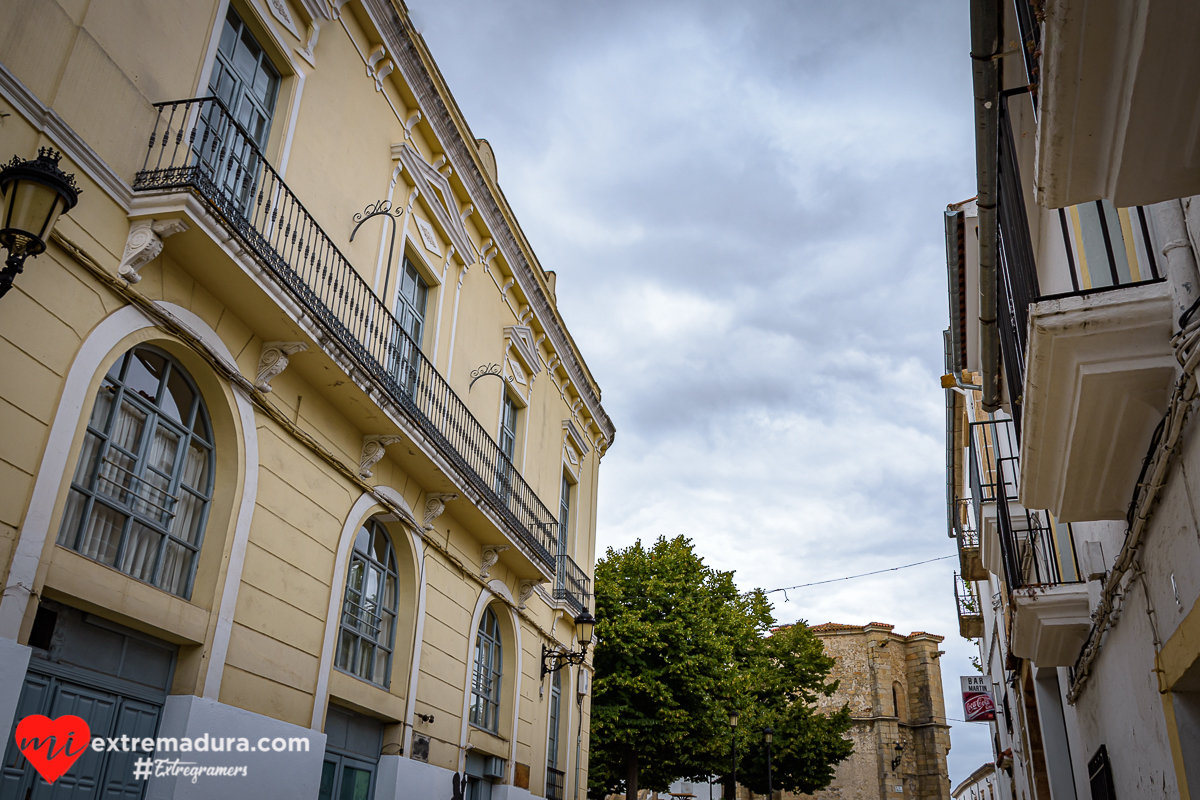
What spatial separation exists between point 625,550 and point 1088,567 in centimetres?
2062

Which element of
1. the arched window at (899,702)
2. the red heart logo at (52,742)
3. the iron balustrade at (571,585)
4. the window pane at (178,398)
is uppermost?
the arched window at (899,702)

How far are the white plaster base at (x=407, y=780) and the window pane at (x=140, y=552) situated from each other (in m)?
4.15

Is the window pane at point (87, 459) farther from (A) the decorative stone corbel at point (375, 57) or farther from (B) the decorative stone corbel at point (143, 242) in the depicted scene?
(A) the decorative stone corbel at point (375, 57)

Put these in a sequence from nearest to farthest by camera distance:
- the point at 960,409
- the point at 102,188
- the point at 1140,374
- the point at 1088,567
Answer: the point at 1140,374
the point at 102,188
the point at 1088,567
the point at 960,409

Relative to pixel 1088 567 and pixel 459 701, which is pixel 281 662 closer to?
pixel 459 701

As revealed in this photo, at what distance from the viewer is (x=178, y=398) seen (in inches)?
297

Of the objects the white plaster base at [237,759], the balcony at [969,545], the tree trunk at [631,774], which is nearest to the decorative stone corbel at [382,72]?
the white plaster base at [237,759]

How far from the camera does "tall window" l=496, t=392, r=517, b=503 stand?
13773mm

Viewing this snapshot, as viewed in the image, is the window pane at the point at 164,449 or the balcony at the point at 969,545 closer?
the window pane at the point at 164,449

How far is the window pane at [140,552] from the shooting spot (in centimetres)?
682

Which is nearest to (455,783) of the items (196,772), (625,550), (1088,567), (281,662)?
(281,662)

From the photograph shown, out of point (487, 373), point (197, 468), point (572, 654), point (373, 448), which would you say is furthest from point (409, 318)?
point (572, 654)

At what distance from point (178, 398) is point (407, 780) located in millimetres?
5239

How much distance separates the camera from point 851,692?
48969mm
